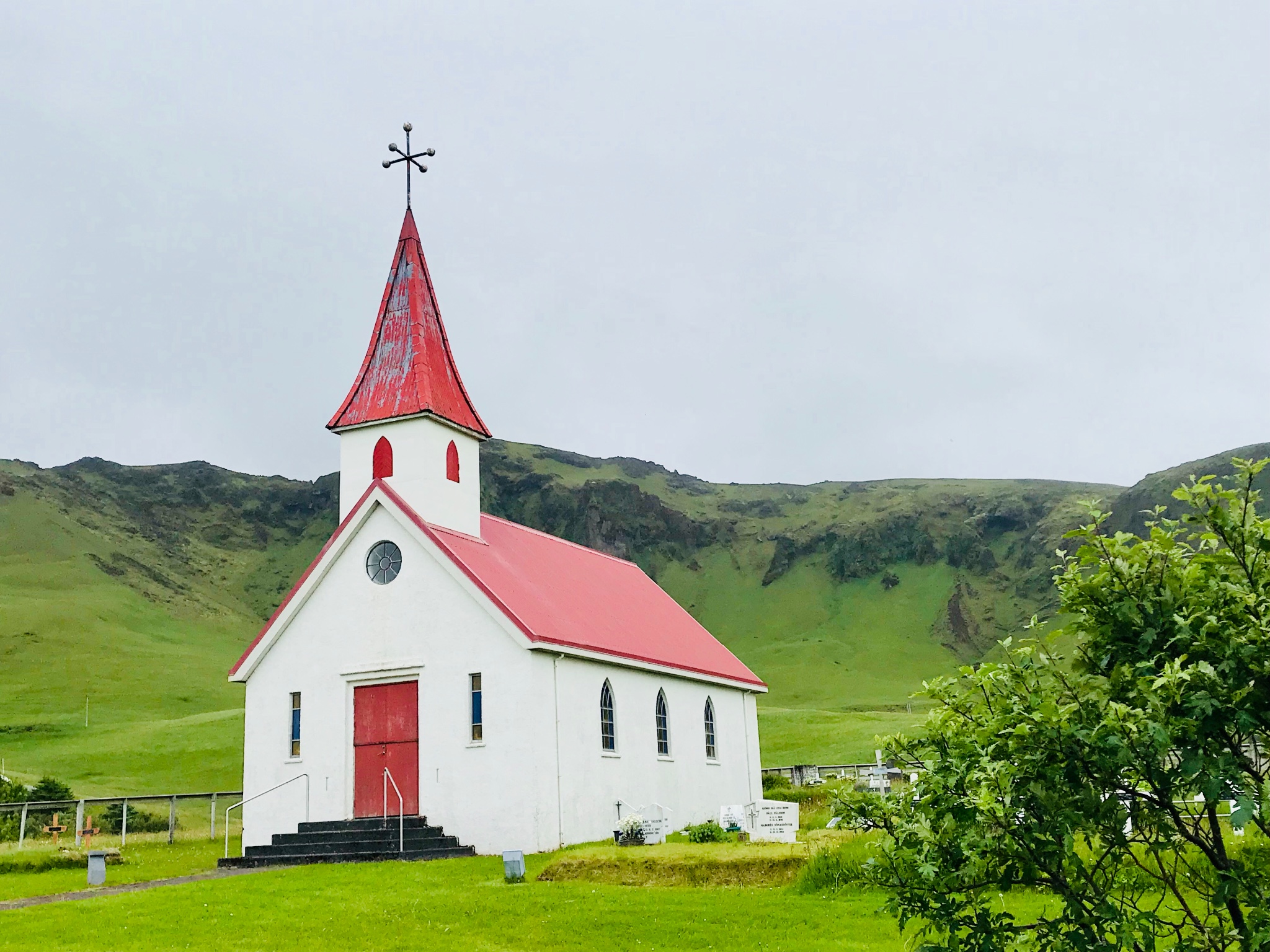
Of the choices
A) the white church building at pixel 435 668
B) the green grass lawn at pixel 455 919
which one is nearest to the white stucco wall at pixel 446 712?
the white church building at pixel 435 668

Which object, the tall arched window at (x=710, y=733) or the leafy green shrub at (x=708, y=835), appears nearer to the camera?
the leafy green shrub at (x=708, y=835)

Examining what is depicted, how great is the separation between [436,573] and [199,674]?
8909cm

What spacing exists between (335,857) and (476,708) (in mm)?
3939

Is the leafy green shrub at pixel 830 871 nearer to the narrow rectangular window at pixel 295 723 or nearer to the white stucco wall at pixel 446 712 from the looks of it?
the white stucco wall at pixel 446 712

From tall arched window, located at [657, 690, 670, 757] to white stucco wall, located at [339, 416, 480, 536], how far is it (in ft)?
20.5

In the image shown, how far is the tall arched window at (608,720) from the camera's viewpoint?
86.6 feet

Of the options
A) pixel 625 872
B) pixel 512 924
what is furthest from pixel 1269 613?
pixel 625 872

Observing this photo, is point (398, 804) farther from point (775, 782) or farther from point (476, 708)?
point (775, 782)

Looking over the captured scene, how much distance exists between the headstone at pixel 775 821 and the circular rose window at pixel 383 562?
930 centimetres

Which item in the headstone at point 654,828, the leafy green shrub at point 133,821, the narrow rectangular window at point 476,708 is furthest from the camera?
the leafy green shrub at point 133,821

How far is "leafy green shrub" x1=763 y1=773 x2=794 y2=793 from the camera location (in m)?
38.7

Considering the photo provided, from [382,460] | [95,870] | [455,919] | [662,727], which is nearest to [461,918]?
[455,919]

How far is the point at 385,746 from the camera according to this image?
25.2 m

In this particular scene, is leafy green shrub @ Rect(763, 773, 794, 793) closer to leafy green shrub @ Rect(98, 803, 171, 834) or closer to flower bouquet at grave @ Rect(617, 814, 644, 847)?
flower bouquet at grave @ Rect(617, 814, 644, 847)
